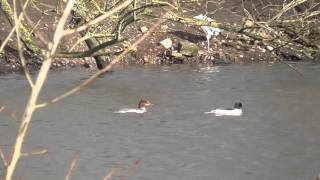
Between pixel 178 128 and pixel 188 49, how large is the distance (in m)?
12.6

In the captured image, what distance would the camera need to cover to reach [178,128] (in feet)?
53.6

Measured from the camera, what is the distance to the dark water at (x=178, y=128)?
42.7 feet

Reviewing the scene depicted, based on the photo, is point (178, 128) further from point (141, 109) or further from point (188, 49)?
point (188, 49)

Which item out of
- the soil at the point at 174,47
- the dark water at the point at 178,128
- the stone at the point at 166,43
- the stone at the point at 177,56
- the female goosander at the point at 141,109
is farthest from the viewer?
the stone at the point at 166,43

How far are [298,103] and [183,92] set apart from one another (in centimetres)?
361

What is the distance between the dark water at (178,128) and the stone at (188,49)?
367cm

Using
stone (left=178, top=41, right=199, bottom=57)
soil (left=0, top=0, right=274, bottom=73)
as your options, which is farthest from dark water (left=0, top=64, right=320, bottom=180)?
stone (left=178, top=41, right=199, bottom=57)

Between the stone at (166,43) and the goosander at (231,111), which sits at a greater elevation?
the stone at (166,43)

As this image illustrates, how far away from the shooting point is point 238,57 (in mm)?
28578

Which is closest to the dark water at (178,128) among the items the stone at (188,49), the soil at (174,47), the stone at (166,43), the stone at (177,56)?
the soil at (174,47)

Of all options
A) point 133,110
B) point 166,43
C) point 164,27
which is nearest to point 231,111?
point 133,110

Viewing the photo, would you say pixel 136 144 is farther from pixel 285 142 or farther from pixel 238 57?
pixel 238 57

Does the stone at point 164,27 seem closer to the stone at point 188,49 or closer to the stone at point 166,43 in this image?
the stone at point 166,43

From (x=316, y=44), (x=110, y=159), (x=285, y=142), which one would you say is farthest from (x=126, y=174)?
(x=316, y=44)
